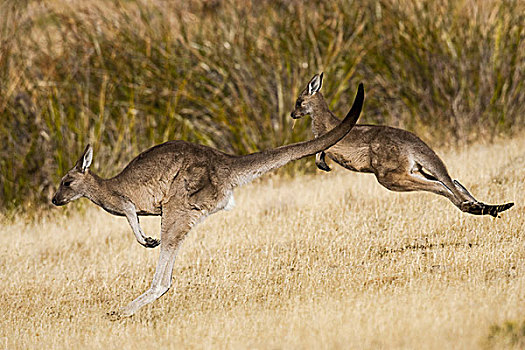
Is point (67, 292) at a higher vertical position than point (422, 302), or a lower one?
lower

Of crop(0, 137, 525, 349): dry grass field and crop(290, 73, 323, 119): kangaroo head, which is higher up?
crop(290, 73, 323, 119): kangaroo head

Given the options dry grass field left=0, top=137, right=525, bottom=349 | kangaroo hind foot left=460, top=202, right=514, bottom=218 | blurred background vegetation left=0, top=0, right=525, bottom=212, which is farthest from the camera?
blurred background vegetation left=0, top=0, right=525, bottom=212

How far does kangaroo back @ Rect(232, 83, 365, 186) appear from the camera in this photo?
6656 mm

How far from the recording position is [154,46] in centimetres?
1598

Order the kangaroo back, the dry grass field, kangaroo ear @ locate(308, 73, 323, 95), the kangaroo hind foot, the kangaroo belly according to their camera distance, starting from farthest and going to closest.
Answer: kangaroo ear @ locate(308, 73, 323, 95), the kangaroo belly, the kangaroo hind foot, the kangaroo back, the dry grass field

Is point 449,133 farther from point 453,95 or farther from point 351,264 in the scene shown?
point 351,264

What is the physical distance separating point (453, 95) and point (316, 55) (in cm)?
273

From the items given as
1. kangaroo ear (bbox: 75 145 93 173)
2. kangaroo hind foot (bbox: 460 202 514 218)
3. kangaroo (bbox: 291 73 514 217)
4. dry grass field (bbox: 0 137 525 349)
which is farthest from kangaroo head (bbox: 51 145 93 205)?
kangaroo hind foot (bbox: 460 202 514 218)

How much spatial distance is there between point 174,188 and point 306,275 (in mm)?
1636

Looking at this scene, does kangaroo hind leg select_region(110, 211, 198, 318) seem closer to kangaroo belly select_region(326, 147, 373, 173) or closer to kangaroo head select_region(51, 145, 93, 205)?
kangaroo head select_region(51, 145, 93, 205)

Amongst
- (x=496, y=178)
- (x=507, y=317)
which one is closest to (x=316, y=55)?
(x=496, y=178)

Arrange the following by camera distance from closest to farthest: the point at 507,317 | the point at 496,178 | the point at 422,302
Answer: the point at 507,317
the point at 422,302
the point at 496,178

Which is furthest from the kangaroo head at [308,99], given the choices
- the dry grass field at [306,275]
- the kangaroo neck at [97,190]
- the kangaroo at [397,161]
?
the kangaroo neck at [97,190]

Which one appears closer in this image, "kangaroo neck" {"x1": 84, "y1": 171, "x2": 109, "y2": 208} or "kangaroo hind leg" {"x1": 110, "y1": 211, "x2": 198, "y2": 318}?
"kangaroo hind leg" {"x1": 110, "y1": 211, "x2": 198, "y2": 318}
